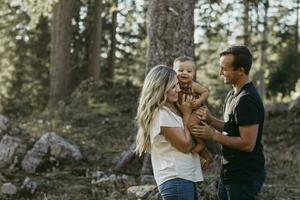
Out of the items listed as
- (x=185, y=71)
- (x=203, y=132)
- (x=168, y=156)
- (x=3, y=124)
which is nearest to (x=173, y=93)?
(x=203, y=132)

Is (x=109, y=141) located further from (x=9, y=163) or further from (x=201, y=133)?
(x=201, y=133)

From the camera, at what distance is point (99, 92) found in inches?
711

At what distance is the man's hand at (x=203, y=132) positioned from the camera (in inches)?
166

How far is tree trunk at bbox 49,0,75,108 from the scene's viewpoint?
18953 mm

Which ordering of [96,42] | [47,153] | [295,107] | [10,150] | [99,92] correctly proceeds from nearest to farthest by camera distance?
[10,150] → [47,153] → [295,107] → [99,92] → [96,42]

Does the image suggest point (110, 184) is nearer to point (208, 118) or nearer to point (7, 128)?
point (7, 128)

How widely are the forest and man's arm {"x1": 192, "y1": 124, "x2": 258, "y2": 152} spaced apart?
3.62 feet

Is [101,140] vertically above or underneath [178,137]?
underneath

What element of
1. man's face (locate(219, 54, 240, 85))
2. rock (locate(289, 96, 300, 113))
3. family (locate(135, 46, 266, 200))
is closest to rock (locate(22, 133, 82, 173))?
family (locate(135, 46, 266, 200))

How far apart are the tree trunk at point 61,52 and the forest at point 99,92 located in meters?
0.04

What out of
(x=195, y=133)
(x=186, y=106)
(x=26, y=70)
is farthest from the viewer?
(x=26, y=70)

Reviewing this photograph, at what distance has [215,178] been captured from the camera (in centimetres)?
756

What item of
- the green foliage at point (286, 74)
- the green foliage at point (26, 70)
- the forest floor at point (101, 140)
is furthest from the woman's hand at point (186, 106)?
the green foliage at point (286, 74)

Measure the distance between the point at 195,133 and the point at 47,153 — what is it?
6.10 metres
